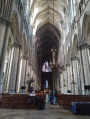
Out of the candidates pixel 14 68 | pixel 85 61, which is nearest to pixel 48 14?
pixel 85 61

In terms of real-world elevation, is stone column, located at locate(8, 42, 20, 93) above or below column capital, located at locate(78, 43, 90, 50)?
below

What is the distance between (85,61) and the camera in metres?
11.5

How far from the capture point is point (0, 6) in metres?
8.30

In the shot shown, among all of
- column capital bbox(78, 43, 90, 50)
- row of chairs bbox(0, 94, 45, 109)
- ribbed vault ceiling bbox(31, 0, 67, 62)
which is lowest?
row of chairs bbox(0, 94, 45, 109)

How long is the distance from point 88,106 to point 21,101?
4.14 meters

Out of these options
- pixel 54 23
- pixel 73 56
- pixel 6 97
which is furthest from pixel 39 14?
pixel 6 97

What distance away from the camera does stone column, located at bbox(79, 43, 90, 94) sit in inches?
432

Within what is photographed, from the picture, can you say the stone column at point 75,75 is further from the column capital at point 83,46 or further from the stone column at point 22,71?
the stone column at point 22,71

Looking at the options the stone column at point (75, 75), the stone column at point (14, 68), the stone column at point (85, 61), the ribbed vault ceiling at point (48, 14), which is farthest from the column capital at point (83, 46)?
the ribbed vault ceiling at point (48, 14)

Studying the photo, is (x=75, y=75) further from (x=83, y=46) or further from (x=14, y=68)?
(x=14, y=68)

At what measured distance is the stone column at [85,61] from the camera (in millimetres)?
10963

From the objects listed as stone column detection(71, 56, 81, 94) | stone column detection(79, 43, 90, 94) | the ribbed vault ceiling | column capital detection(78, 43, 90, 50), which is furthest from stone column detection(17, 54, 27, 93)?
the ribbed vault ceiling

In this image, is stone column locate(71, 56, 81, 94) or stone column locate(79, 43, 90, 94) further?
stone column locate(71, 56, 81, 94)

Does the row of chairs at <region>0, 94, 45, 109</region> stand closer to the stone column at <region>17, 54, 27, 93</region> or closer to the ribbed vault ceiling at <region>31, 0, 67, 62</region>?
the stone column at <region>17, 54, 27, 93</region>
